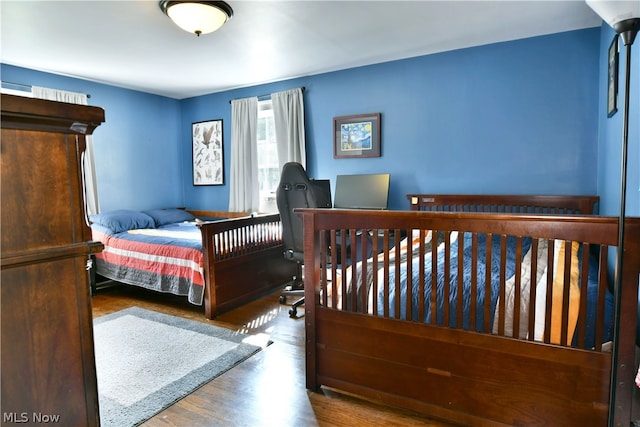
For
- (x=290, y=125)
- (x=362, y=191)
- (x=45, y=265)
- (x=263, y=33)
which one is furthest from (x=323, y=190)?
(x=45, y=265)

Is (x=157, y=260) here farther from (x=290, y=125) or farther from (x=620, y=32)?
(x=620, y=32)

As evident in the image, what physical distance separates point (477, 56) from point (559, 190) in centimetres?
139

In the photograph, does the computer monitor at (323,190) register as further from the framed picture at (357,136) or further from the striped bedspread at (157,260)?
the striped bedspread at (157,260)

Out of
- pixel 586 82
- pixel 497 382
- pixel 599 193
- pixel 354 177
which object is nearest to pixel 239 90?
pixel 354 177

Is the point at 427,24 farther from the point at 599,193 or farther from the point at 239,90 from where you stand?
the point at 239,90

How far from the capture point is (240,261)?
3.23 m

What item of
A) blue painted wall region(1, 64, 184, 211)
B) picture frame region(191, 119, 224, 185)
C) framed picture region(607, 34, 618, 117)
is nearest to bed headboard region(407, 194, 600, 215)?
framed picture region(607, 34, 618, 117)

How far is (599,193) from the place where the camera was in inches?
111

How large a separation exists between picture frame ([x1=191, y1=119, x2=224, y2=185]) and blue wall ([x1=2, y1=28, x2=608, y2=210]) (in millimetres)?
169

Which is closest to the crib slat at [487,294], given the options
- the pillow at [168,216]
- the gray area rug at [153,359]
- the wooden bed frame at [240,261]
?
the gray area rug at [153,359]

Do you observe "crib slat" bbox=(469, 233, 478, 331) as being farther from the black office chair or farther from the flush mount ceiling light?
the flush mount ceiling light

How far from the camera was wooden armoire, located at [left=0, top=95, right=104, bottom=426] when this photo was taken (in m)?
0.59

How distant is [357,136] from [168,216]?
2.65 meters

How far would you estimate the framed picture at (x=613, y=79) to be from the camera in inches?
87.0
